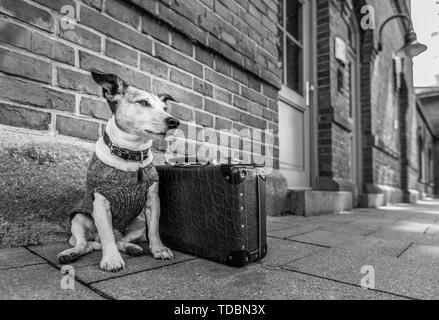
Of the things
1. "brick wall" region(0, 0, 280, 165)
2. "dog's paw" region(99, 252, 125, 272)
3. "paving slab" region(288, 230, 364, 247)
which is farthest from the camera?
"paving slab" region(288, 230, 364, 247)

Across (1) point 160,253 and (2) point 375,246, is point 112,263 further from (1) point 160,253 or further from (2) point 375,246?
(2) point 375,246

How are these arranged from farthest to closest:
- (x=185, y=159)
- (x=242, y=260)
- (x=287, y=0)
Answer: (x=287, y=0) < (x=185, y=159) < (x=242, y=260)

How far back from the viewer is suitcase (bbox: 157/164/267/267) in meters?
1.32

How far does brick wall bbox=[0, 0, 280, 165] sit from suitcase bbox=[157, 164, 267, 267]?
0.71 m

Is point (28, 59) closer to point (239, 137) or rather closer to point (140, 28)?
point (140, 28)

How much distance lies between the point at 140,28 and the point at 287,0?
9.85 feet

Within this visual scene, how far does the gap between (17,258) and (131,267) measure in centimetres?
52

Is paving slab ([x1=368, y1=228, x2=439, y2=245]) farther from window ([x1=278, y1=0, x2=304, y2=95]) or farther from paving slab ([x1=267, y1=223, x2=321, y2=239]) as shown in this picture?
window ([x1=278, y1=0, x2=304, y2=95])

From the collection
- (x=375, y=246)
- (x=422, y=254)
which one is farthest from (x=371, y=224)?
(x=422, y=254)

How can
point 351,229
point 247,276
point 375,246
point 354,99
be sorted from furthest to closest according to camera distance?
point 354,99, point 351,229, point 375,246, point 247,276

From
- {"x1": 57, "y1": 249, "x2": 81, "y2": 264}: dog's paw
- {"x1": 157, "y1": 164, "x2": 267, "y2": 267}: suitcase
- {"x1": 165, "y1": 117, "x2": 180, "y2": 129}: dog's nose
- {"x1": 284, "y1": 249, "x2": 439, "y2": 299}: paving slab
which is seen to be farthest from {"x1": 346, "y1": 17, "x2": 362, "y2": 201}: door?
{"x1": 57, "y1": 249, "x2": 81, "y2": 264}: dog's paw

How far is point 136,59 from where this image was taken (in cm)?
205

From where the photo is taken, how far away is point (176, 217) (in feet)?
5.19

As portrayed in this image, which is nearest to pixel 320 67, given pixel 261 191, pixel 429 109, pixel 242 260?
pixel 261 191
